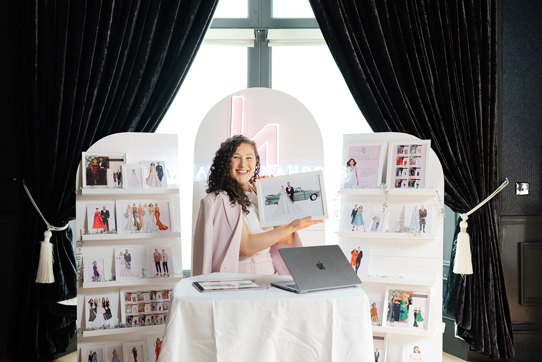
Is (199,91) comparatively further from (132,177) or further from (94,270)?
(94,270)

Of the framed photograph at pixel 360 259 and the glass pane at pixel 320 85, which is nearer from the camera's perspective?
the framed photograph at pixel 360 259

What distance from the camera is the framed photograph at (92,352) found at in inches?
122

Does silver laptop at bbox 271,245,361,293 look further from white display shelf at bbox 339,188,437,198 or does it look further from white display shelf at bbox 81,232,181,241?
white display shelf at bbox 81,232,181,241

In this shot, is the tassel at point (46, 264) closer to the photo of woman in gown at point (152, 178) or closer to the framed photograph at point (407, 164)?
the photo of woman in gown at point (152, 178)

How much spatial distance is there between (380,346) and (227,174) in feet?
4.30

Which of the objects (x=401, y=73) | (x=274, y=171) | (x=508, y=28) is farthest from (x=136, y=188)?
(x=508, y=28)

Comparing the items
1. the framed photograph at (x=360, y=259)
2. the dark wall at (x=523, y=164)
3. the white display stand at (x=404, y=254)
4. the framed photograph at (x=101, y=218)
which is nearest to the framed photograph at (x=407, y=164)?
the white display stand at (x=404, y=254)

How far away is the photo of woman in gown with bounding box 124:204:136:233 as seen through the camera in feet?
10.2

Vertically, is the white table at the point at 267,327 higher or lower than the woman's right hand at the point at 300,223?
lower

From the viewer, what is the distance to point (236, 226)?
2.95m

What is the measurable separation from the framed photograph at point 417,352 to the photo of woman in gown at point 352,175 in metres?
0.95

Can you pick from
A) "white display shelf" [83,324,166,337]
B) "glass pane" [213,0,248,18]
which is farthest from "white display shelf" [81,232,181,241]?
"glass pane" [213,0,248,18]

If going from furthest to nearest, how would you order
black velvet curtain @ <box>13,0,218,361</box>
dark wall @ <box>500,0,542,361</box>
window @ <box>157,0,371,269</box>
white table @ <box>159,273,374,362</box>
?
1. window @ <box>157,0,371,269</box>
2. dark wall @ <box>500,0,542,361</box>
3. black velvet curtain @ <box>13,0,218,361</box>
4. white table @ <box>159,273,374,362</box>

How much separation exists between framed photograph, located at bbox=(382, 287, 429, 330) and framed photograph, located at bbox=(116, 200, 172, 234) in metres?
1.32
